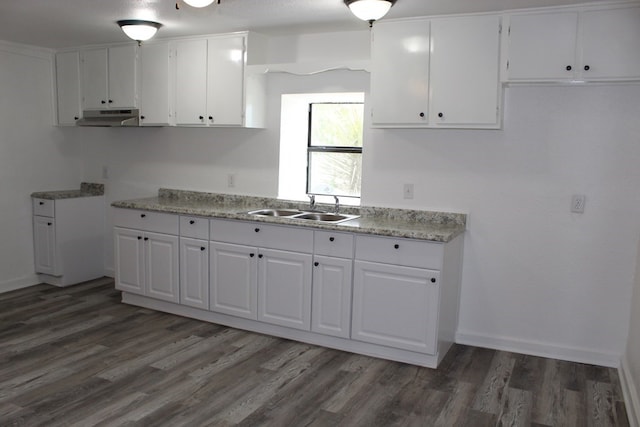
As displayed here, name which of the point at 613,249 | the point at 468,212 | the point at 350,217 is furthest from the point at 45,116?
the point at 613,249

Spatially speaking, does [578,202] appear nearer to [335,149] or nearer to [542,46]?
[542,46]

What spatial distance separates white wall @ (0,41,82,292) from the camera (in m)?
4.89

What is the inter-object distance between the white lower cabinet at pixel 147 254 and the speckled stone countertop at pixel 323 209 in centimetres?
11

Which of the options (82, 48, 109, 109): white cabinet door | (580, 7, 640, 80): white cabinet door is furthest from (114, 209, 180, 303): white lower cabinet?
(580, 7, 640, 80): white cabinet door

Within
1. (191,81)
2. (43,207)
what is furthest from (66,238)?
(191,81)

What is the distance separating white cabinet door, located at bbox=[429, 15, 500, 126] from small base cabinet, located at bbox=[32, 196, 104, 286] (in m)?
3.49

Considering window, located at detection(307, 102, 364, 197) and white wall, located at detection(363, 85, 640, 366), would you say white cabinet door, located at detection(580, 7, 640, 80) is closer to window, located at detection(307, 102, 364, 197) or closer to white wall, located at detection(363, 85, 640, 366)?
white wall, located at detection(363, 85, 640, 366)

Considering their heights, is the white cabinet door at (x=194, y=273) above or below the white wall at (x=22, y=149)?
below

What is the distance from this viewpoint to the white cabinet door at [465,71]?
3.37 m

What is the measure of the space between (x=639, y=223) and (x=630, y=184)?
247 millimetres

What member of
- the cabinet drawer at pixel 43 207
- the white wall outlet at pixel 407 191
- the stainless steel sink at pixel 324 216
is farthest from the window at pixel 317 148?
the cabinet drawer at pixel 43 207

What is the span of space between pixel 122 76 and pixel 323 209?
216cm

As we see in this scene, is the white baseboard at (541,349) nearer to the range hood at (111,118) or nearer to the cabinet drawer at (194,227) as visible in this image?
the cabinet drawer at (194,227)

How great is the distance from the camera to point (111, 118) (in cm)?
481
